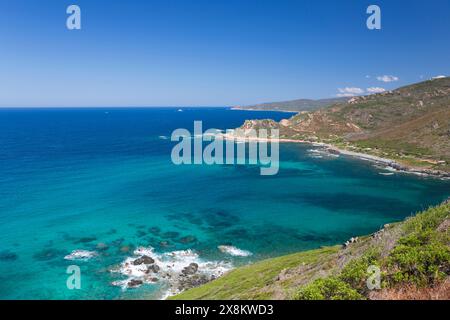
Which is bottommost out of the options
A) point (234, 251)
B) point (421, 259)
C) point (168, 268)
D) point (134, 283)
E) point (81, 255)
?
point (134, 283)

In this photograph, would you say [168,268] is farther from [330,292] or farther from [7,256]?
[330,292]

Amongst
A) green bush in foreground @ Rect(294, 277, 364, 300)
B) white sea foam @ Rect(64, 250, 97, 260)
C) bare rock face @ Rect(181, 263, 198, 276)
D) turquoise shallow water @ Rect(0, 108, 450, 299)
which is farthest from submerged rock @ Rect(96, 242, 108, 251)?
green bush in foreground @ Rect(294, 277, 364, 300)

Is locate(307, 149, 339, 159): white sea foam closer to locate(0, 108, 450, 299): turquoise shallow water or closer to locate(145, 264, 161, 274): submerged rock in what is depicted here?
locate(0, 108, 450, 299): turquoise shallow water

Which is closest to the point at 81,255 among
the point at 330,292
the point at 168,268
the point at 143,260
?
the point at 143,260

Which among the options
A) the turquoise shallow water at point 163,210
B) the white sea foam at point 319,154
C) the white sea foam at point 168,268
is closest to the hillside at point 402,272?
the white sea foam at point 168,268

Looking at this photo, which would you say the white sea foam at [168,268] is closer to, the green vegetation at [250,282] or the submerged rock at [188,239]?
the green vegetation at [250,282]
